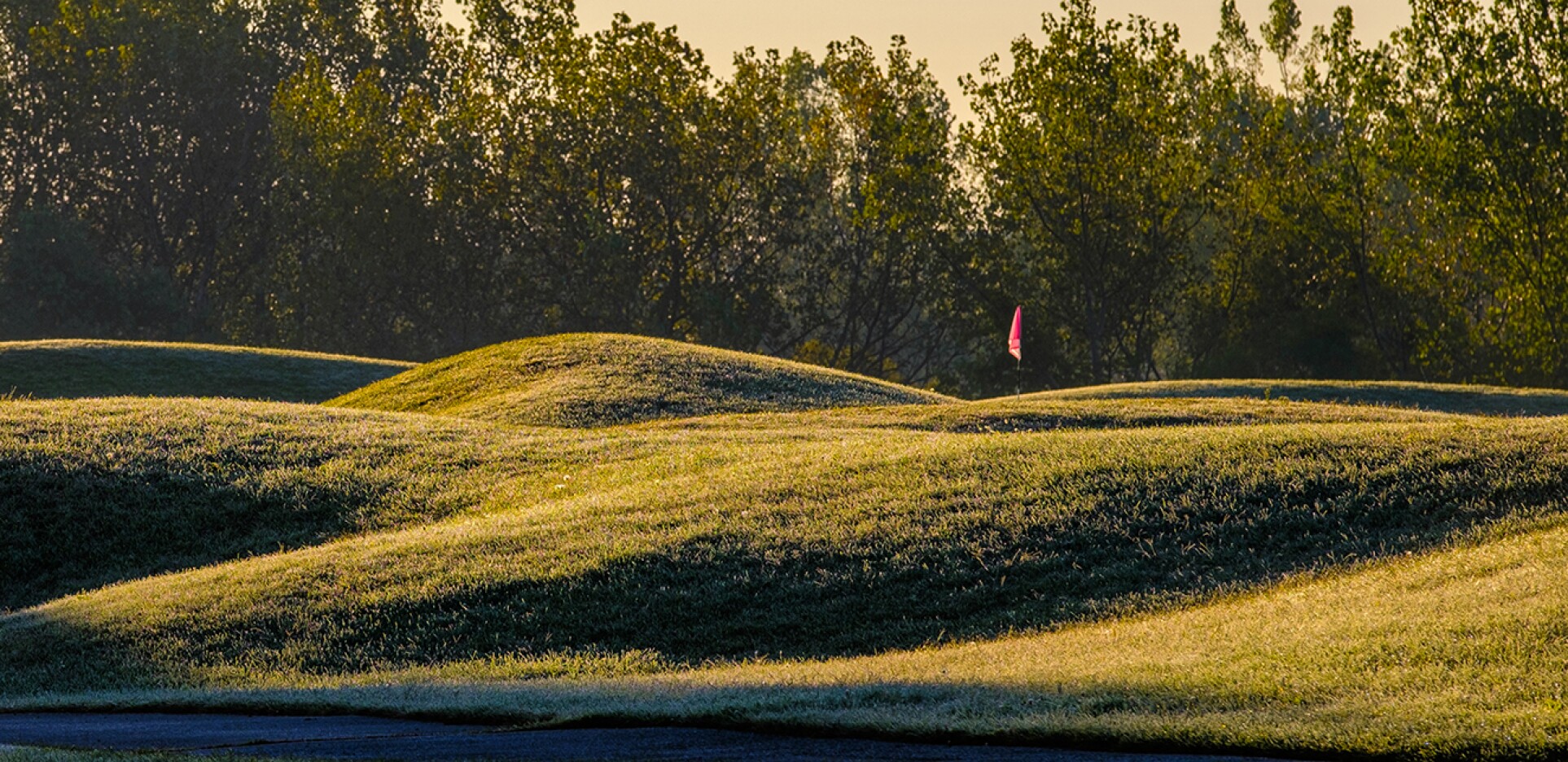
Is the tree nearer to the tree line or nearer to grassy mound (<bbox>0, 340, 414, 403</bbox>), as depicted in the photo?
the tree line

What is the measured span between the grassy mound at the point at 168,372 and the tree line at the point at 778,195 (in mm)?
26105

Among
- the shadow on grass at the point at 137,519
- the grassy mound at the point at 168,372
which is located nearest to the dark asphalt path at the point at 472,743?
the shadow on grass at the point at 137,519

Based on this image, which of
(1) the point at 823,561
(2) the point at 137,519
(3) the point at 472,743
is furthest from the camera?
(2) the point at 137,519

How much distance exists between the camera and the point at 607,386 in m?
34.8

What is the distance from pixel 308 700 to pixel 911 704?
513cm

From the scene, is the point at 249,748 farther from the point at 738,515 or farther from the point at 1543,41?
the point at 1543,41

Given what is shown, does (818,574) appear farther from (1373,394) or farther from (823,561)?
(1373,394)

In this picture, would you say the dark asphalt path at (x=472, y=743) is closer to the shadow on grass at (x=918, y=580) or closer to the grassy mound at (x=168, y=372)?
the shadow on grass at (x=918, y=580)

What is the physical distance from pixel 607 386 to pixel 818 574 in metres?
18.2

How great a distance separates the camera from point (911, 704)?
11.0 m

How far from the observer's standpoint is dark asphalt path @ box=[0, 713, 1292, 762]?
941cm

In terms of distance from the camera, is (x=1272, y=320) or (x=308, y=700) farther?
(x=1272, y=320)

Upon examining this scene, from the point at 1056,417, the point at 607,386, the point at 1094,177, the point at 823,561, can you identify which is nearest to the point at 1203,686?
the point at 823,561

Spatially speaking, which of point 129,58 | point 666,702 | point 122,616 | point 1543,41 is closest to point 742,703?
point 666,702
